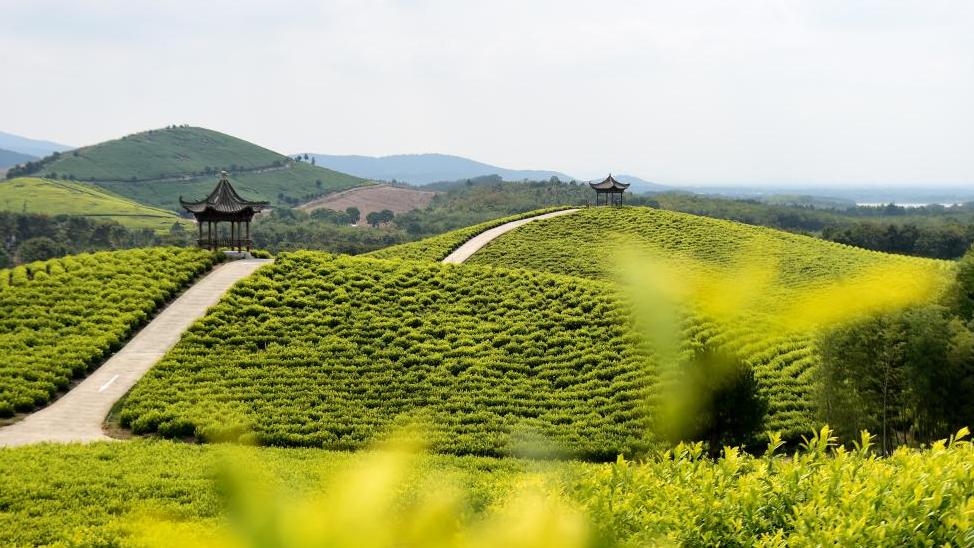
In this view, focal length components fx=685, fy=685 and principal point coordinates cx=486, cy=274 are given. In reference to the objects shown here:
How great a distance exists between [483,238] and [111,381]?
118 ft

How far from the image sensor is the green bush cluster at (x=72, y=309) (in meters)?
19.8

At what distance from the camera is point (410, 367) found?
2186 cm

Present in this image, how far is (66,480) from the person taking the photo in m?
12.3

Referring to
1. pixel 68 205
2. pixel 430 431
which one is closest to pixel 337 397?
pixel 430 431

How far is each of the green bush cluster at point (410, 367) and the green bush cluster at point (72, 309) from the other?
2552 mm

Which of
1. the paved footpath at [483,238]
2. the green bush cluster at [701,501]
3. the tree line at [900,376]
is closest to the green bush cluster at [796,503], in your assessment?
the green bush cluster at [701,501]

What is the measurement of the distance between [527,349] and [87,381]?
536 inches

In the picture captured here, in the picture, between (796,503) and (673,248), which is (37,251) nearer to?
(673,248)

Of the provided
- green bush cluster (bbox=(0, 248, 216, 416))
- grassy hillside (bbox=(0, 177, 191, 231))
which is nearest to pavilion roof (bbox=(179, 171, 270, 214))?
green bush cluster (bbox=(0, 248, 216, 416))

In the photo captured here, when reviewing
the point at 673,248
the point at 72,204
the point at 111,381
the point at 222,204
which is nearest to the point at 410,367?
the point at 111,381

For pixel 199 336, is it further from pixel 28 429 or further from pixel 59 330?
pixel 28 429

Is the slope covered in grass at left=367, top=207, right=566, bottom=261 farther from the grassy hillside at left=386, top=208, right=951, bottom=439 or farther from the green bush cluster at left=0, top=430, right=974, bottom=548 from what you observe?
the green bush cluster at left=0, top=430, right=974, bottom=548

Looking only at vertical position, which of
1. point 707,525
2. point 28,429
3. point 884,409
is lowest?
point 28,429

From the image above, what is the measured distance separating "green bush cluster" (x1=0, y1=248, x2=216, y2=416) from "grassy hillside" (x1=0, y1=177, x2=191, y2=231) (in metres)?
106
